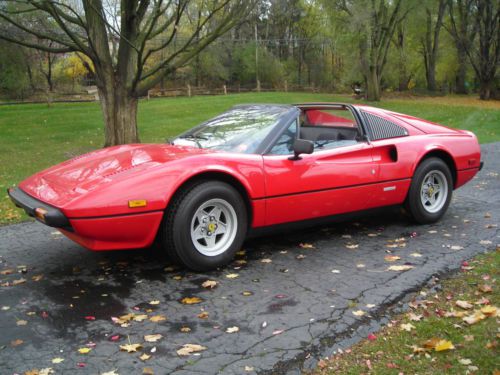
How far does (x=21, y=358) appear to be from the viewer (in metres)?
2.74

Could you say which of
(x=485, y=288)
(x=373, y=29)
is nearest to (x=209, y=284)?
(x=485, y=288)

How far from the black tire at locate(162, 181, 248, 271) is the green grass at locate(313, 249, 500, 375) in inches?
58.6

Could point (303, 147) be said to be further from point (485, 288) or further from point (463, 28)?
point (463, 28)

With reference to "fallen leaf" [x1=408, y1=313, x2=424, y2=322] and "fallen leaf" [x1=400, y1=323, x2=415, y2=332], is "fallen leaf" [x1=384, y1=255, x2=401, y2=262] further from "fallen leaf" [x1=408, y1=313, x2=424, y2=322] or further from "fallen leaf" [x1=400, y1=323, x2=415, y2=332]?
"fallen leaf" [x1=400, y1=323, x2=415, y2=332]

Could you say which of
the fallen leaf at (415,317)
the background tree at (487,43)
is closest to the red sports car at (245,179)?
the fallen leaf at (415,317)

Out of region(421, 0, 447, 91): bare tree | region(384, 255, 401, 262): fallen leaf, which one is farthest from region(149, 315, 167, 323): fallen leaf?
region(421, 0, 447, 91): bare tree

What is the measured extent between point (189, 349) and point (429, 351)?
135cm

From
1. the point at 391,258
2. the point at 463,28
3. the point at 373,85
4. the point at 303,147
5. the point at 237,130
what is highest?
the point at 463,28

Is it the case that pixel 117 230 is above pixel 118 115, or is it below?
below

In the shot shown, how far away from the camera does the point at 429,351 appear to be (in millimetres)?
2799

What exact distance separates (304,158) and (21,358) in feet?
9.10

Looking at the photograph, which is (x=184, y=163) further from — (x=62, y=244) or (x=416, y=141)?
(x=416, y=141)

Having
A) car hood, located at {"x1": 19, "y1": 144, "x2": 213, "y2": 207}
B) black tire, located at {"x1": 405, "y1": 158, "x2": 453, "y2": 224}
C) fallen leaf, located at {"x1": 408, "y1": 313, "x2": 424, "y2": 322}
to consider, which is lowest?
fallen leaf, located at {"x1": 408, "y1": 313, "x2": 424, "y2": 322}

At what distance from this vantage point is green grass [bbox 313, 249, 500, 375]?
263 cm
